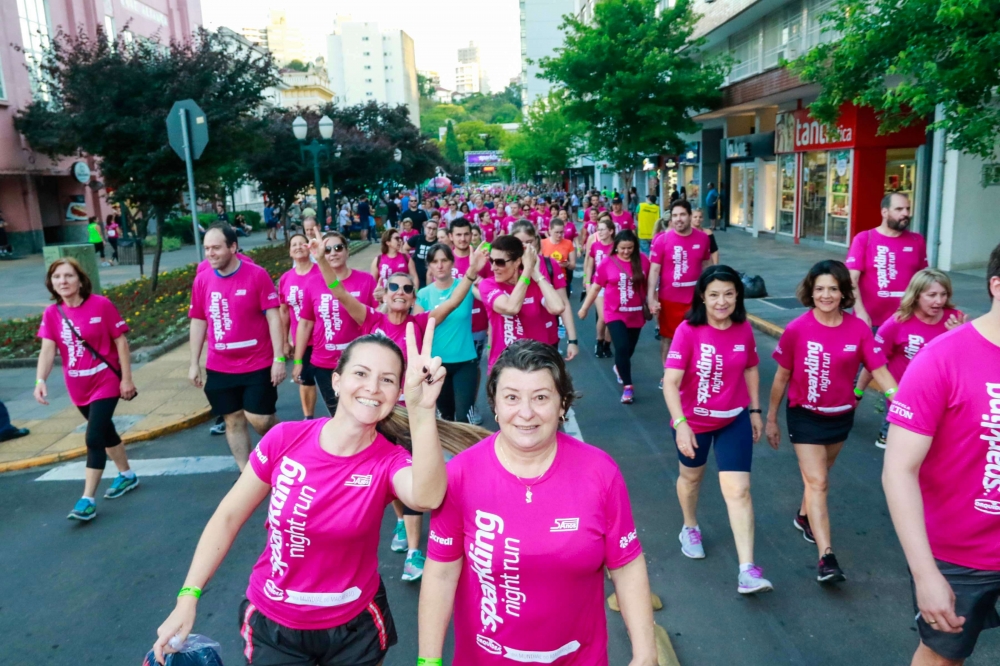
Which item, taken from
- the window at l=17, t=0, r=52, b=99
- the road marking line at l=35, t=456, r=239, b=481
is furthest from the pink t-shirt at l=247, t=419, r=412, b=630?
the window at l=17, t=0, r=52, b=99

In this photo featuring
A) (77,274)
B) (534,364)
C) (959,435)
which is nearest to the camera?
(534,364)

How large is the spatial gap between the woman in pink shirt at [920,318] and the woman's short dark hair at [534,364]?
147 inches

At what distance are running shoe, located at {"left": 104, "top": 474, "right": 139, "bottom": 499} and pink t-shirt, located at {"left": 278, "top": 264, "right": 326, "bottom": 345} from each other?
186 cm

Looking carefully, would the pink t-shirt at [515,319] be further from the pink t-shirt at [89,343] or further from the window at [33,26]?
the window at [33,26]

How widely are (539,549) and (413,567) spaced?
9.15 ft

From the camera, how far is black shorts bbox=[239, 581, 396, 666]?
2.77 meters

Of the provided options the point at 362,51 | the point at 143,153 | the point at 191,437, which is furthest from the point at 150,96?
the point at 362,51

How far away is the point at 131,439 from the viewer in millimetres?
8141

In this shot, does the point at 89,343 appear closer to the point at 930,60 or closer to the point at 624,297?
the point at 624,297

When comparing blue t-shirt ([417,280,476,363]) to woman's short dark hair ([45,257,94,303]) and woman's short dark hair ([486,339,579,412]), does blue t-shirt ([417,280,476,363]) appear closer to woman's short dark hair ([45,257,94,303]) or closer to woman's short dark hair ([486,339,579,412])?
woman's short dark hair ([45,257,94,303])

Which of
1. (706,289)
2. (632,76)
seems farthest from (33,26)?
(706,289)

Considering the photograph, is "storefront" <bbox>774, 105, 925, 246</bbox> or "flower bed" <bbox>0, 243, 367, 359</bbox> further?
"storefront" <bbox>774, 105, 925, 246</bbox>

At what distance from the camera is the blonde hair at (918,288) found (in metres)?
5.67

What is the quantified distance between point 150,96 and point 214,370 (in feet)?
41.4
